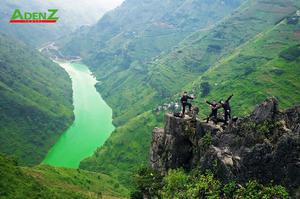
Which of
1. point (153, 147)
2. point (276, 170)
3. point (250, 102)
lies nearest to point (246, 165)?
point (276, 170)

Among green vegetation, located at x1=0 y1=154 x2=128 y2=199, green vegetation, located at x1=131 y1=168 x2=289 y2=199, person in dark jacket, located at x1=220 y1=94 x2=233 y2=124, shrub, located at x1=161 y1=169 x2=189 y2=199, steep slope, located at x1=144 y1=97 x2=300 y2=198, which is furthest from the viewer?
green vegetation, located at x1=0 y1=154 x2=128 y2=199

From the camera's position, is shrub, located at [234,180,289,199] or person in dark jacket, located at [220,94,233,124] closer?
shrub, located at [234,180,289,199]

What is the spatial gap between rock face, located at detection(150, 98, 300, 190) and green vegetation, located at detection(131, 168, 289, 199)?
1.31 metres

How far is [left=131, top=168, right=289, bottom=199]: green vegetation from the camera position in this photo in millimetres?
44969

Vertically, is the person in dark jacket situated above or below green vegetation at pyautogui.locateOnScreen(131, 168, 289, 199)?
above

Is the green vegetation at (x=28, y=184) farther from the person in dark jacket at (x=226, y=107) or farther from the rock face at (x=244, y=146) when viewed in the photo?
the person in dark jacket at (x=226, y=107)

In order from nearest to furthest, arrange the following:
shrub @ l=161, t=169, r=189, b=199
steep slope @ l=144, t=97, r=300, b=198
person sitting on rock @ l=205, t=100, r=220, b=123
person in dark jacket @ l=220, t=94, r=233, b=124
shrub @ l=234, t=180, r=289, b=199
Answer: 1. shrub @ l=234, t=180, r=289, b=199
2. steep slope @ l=144, t=97, r=300, b=198
3. shrub @ l=161, t=169, r=189, b=199
4. person in dark jacket @ l=220, t=94, r=233, b=124
5. person sitting on rock @ l=205, t=100, r=220, b=123

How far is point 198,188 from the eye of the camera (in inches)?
1971

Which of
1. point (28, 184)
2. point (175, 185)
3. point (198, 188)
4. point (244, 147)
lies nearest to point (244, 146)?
point (244, 147)

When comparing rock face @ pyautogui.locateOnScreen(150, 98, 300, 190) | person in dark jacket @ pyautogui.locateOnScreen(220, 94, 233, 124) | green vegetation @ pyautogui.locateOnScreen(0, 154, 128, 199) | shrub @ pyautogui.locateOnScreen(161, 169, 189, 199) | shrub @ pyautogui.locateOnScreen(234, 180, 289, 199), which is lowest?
green vegetation @ pyautogui.locateOnScreen(0, 154, 128, 199)

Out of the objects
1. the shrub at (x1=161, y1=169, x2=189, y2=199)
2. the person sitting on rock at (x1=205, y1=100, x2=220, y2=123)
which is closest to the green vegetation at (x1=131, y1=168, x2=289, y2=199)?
the shrub at (x1=161, y1=169, x2=189, y2=199)

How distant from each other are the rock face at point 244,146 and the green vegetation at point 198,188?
1.31 meters

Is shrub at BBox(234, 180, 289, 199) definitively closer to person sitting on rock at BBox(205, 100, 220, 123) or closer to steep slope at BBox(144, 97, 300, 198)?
steep slope at BBox(144, 97, 300, 198)

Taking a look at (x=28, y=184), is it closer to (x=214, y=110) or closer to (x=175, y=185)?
(x=175, y=185)
